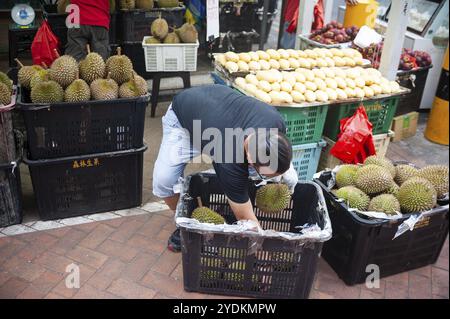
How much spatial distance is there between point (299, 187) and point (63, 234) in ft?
5.79

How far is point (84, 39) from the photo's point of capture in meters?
5.03

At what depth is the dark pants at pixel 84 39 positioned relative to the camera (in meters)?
4.95

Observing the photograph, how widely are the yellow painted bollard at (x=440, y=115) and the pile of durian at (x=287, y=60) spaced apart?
1200mm

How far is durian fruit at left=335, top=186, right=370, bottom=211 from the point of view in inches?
113

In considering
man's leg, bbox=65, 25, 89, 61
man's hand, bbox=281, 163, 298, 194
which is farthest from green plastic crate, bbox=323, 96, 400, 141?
man's leg, bbox=65, 25, 89, 61

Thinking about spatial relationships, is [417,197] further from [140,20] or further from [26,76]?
[140,20]

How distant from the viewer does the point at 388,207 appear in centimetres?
279

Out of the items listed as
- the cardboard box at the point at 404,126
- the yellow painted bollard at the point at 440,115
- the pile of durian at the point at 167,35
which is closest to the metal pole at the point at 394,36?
the cardboard box at the point at 404,126

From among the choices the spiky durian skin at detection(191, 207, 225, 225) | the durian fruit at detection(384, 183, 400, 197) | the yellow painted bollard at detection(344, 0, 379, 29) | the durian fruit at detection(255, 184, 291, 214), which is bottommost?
the spiky durian skin at detection(191, 207, 225, 225)

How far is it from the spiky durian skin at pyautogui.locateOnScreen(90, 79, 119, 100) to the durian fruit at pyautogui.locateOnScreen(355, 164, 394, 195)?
1.81 metres

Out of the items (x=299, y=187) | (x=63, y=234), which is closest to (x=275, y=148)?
(x=299, y=187)

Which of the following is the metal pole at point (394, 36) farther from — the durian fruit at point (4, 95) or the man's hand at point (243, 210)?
the durian fruit at point (4, 95)

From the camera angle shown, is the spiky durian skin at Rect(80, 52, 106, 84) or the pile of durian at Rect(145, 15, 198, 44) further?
the pile of durian at Rect(145, 15, 198, 44)

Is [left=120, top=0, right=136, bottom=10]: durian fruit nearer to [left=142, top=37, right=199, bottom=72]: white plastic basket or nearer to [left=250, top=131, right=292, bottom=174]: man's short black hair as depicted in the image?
[left=142, top=37, right=199, bottom=72]: white plastic basket
